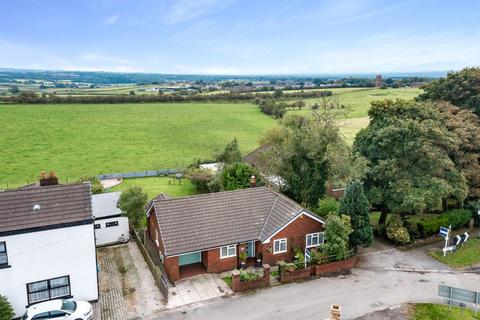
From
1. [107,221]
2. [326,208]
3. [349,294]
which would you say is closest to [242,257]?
[349,294]

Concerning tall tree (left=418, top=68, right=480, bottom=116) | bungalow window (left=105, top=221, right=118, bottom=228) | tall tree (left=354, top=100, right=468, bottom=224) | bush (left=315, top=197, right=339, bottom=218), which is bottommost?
bungalow window (left=105, top=221, right=118, bottom=228)

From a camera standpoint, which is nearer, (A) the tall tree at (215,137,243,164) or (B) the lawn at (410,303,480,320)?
(B) the lawn at (410,303,480,320)

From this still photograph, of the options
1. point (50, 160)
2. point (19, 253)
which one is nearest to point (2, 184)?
point (50, 160)

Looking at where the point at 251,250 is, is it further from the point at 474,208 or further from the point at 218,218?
the point at 474,208

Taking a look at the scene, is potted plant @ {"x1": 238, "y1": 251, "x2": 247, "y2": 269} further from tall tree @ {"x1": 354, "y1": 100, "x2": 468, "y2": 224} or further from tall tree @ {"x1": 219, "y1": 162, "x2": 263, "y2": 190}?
tall tree @ {"x1": 354, "y1": 100, "x2": 468, "y2": 224}

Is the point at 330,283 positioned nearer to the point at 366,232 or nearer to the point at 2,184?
the point at 366,232

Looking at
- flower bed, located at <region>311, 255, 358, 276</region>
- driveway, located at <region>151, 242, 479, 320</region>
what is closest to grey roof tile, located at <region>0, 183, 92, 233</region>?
driveway, located at <region>151, 242, 479, 320</region>
